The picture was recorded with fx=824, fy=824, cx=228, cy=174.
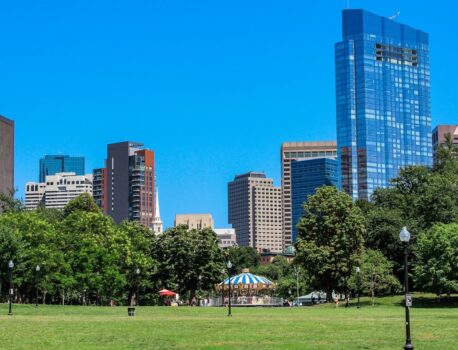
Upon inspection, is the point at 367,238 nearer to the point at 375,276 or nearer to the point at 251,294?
the point at 375,276

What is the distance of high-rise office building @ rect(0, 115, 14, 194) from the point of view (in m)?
175

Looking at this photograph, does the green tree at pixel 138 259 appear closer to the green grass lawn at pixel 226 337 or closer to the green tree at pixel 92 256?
the green tree at pixel 92 256

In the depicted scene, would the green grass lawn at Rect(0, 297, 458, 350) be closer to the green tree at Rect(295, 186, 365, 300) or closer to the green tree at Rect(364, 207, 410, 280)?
the green tree at Rect(295, 186, 365, 300)

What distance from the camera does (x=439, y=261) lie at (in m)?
80.8

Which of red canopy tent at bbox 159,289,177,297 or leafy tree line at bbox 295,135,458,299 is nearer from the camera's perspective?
leafy tree line at bbox 295,135,458,299

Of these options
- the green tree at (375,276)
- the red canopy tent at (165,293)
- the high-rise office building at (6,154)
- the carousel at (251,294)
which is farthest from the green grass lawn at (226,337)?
the high-rise office building at (6,154)

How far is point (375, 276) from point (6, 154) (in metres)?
107

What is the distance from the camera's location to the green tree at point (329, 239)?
3666 inches

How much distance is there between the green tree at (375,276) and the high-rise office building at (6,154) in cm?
10006

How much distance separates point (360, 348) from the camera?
27828 millimetres

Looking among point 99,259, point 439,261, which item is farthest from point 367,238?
point 99,259

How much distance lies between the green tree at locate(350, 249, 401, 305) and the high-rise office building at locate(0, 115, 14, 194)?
328 feet

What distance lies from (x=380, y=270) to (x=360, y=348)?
68.0 m

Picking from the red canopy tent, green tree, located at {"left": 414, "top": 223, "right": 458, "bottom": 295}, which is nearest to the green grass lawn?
green tree, located at {"left": 414, "top": 223, "right": 458, "bottom": 295}
